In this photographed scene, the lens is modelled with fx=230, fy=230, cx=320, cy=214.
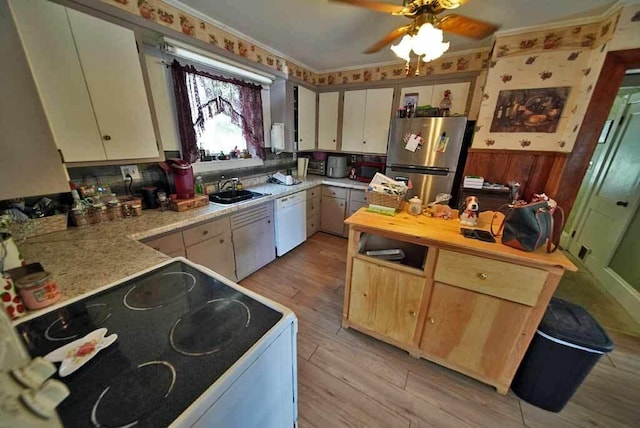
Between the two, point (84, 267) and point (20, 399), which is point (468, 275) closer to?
point (20, 399)

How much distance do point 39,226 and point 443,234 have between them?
242cm

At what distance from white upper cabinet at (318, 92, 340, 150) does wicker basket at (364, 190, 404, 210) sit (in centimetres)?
202

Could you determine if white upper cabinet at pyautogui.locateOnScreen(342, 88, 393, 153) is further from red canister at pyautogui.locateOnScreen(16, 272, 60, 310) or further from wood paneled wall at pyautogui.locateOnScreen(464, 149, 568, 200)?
red canister at pyautogui.locateOnScreen(16, 272, 60, 310)

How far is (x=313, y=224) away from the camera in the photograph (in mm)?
3488

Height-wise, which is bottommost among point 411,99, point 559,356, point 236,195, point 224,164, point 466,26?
point 559,356

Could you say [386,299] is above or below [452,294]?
below

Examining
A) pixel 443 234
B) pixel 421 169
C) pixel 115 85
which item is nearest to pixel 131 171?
pixel 115 85

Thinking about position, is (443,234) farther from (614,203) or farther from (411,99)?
(614,203)

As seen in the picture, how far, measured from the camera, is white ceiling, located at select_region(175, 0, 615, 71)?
1.81m

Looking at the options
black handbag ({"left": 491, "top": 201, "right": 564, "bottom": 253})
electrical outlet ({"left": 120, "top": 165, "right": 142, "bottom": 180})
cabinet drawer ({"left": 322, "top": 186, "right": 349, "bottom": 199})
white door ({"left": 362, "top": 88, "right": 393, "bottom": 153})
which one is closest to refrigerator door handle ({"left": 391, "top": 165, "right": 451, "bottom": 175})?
white door ({"left": 362, "top": 88, "right": 393, "bottom": 153})

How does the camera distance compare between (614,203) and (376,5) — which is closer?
(376,5)

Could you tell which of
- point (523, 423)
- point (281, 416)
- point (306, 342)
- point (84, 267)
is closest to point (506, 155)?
point (523, 423)

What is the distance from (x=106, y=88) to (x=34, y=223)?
910 millimetres

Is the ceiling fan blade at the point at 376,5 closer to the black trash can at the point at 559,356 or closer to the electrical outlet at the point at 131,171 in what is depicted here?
the electrical outlet at the point at 131,171
